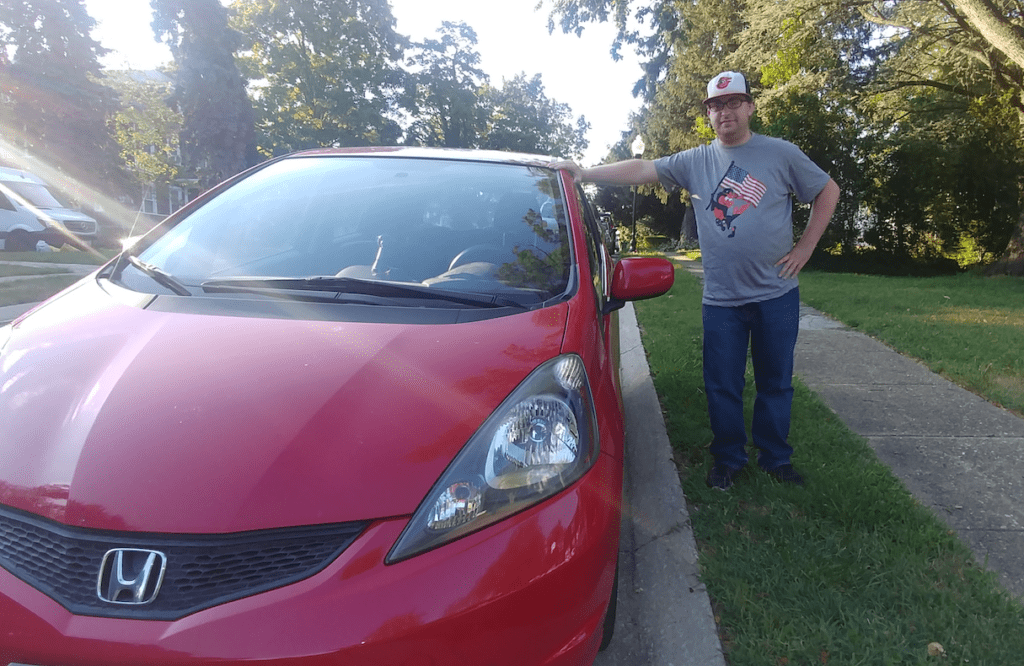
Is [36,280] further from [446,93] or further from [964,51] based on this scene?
[446,93]

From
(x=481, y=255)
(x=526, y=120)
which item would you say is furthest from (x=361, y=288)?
(x=526, y=120)

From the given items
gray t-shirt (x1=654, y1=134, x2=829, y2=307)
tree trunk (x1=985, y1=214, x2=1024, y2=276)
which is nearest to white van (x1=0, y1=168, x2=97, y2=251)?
gray t-shirt (x1=654, y1=134, x2=829, y2=307)

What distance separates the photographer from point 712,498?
Answer: 3.02 meters

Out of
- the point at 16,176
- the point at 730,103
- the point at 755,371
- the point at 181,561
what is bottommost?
the point at 755,371

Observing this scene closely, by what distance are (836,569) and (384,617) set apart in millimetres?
1776

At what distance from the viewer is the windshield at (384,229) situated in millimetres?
2234

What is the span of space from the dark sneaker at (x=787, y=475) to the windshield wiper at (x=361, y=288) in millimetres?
1797

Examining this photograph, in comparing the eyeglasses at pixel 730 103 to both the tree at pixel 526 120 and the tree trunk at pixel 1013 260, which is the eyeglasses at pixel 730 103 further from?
the tree at pixel 526 120

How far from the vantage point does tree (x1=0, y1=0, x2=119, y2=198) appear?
1201 inches

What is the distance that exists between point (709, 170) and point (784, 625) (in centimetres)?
189

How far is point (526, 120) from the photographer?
42812mm

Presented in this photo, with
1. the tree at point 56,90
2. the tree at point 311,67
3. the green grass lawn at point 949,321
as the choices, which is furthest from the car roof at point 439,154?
the tree at point 56,90

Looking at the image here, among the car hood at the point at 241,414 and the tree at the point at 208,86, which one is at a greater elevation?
the tree at the point at 208,86

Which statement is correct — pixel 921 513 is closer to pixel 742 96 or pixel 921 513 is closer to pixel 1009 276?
pixel 742 96
